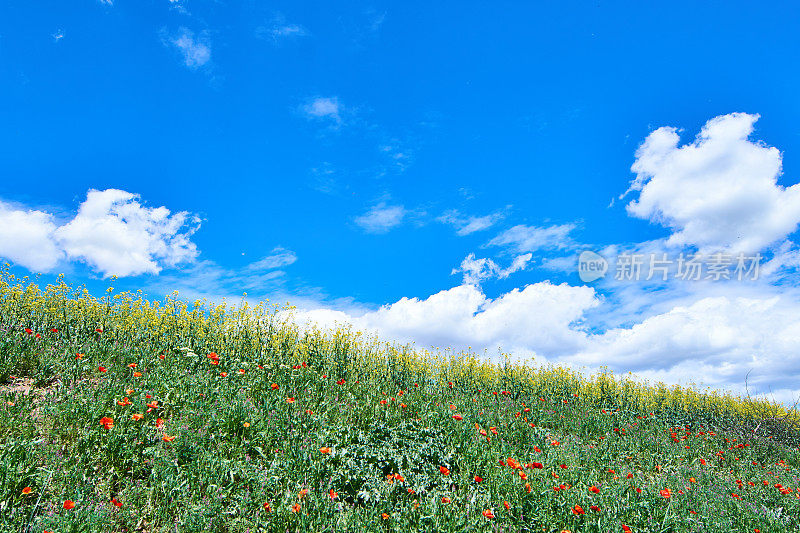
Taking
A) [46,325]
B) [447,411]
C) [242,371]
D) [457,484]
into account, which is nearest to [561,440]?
[447,411]

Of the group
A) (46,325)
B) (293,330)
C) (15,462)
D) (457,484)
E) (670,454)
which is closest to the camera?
(15,462)

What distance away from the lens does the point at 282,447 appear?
16.0 ft

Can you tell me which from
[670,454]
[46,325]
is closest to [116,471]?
[46,325]

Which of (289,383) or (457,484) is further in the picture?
(289,383)

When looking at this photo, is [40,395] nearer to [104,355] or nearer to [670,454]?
[104,355]

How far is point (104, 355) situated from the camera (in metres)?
6.33

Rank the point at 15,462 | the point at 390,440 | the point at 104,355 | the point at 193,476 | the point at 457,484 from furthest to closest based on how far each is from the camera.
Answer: the point at 104,355 < the point at 390,440 < the point at 457,484 < the point at 193,476 < the point at 15,462

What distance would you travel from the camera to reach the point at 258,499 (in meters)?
4.06

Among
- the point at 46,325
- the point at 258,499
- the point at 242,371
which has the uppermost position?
the point at 46,325

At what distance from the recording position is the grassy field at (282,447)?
396 cm

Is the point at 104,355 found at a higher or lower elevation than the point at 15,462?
higher

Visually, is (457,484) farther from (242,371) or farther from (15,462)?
(15,462)

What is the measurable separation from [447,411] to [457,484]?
151 centimetres

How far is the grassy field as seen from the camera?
156 inches
